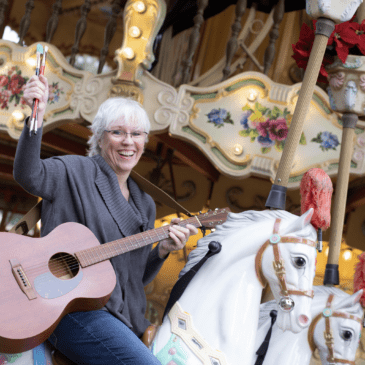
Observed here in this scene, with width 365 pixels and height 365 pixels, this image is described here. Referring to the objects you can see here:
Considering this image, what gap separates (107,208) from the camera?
62.0 inches

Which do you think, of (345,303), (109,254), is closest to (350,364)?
(345,303)

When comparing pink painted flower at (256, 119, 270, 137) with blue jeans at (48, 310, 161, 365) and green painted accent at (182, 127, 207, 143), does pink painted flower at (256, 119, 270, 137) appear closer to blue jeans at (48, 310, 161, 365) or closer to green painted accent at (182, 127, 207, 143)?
green painted accent at (182, 127, 207, 143)

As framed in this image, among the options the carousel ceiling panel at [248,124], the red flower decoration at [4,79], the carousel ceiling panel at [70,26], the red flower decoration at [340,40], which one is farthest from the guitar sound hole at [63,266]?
the carousel ceiling panel at [70,26]

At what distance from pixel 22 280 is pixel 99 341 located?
0.90 ft

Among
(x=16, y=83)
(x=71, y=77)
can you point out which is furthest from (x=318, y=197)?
(x=16, y=83)

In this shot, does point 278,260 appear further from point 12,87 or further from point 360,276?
point 12,87

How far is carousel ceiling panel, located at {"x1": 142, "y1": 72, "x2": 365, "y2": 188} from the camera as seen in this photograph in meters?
3.48

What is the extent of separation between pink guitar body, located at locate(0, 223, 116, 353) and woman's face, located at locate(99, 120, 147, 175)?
0.29 metres

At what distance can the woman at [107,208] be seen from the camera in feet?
4.50

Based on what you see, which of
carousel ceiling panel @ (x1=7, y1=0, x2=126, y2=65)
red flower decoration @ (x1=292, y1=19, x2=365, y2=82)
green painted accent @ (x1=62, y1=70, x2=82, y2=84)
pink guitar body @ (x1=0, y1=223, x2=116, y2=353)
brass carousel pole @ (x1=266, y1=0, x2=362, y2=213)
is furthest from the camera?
carousel ceiling panel @ (x1=7, y1=0, x2=126, y2=65)

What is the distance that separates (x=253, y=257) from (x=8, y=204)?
5227mm

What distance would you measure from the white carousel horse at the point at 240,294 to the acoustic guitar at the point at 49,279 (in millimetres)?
249

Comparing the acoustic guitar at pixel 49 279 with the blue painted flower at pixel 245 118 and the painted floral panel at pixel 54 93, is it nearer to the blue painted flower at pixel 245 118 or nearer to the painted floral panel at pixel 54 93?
the blue painted flower at pixel 245 118

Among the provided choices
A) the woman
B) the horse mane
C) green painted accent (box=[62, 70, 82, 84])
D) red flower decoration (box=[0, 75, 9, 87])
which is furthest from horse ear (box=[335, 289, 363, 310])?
red flower decoration (box=[0, 75, 9, 87])
